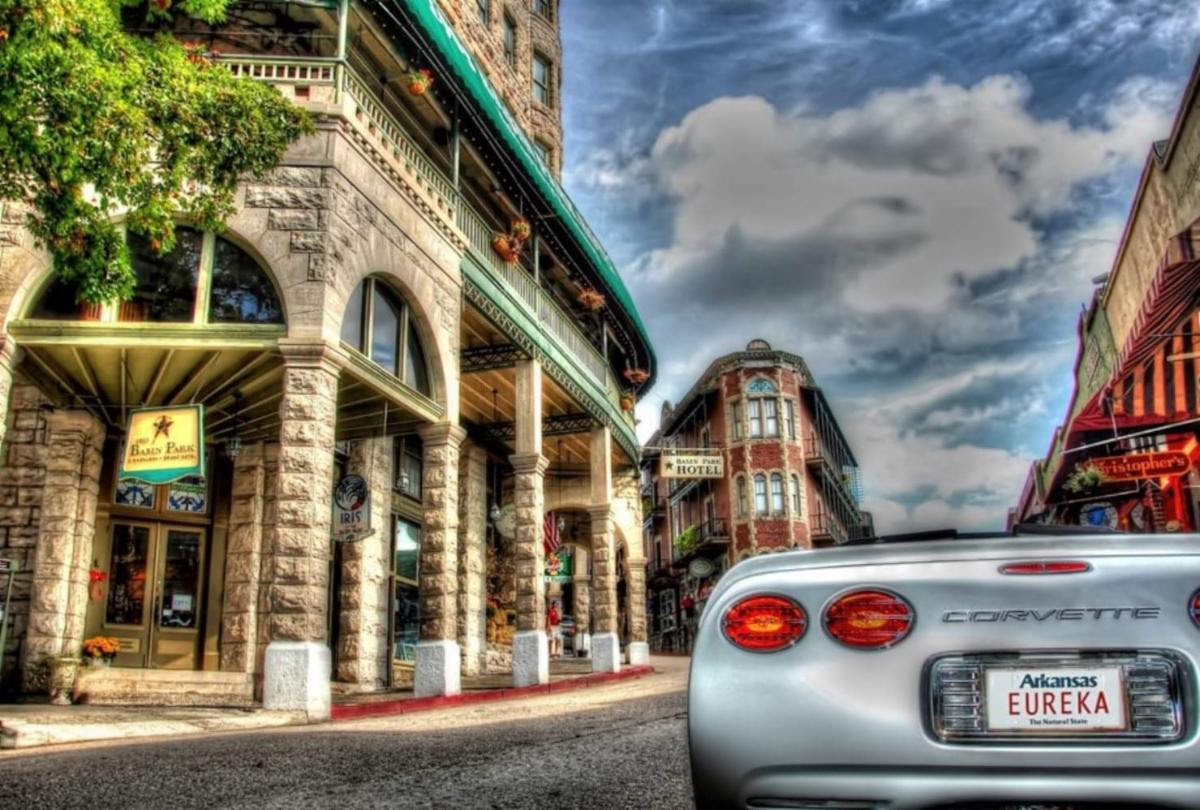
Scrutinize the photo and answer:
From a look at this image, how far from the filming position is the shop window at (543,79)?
982 inches

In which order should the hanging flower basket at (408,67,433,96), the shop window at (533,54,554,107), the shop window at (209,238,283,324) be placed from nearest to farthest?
the shop window at (209,238,283,324), the hanging flower basket at (408,67,433,96), the shop window at (533,54,554,107)

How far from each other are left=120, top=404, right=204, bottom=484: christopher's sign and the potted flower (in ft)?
9.43

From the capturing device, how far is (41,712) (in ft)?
28.5

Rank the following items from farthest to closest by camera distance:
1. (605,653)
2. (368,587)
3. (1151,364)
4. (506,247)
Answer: (605,653) < (506,247) < (1151,364) < (368,587)

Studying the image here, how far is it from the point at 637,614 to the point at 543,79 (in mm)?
14090

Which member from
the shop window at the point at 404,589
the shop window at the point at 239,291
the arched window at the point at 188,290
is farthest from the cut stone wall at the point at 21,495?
the shop window at the point at 404,589

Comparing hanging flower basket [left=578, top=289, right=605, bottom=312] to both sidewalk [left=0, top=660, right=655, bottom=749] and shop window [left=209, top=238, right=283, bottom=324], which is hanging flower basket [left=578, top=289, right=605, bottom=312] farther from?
shop window [left=209, top=238, right=283, bottom=324]

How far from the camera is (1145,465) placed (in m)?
16.0

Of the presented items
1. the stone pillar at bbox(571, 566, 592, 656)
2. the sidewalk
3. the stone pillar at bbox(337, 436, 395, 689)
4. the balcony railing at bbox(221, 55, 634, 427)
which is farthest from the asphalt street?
the stone pillar at bbox(571, 566, 592, 656)

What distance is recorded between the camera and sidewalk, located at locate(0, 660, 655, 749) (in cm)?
680

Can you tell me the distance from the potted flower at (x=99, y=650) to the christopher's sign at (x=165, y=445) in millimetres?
2875

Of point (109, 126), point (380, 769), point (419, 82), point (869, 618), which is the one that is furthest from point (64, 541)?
point (869, 618)

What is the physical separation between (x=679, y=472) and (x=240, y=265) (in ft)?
52.1

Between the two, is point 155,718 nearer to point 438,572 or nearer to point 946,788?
point 438,572
